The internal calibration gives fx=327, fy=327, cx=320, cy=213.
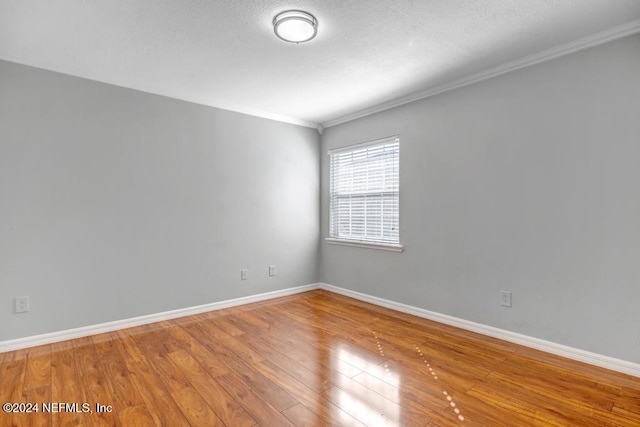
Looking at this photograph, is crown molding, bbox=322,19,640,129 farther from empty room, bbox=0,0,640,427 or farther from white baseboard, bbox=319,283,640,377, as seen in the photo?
white baseboard, bbox=319,283,640,377

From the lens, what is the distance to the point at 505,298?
2.84m

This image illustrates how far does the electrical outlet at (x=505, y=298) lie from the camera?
2.81 metres

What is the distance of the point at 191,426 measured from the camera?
170 centimetres

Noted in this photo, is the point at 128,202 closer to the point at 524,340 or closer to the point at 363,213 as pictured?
the point at 363,213

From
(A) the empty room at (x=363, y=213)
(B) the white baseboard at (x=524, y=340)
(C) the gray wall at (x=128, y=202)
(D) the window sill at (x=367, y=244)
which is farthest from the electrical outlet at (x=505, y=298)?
(C) the gray wall at (x=128, y=202)

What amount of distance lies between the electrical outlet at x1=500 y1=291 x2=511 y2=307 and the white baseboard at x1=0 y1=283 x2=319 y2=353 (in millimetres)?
2535

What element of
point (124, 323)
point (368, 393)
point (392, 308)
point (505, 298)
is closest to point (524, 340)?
point (505, 298)

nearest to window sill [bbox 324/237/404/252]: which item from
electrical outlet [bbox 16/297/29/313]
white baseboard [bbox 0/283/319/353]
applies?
white baseboard [bbox 0/283/319/353]

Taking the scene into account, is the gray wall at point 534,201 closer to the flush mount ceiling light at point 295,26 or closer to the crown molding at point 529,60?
the crown molding at point 529,60

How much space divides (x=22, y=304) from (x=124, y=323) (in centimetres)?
79

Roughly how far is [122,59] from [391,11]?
2.16 meters

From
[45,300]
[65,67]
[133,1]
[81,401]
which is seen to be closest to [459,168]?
[133,1]

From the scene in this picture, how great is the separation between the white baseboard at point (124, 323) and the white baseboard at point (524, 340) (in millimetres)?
1437

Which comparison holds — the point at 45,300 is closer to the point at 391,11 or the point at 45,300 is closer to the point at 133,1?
the point at 133,1
